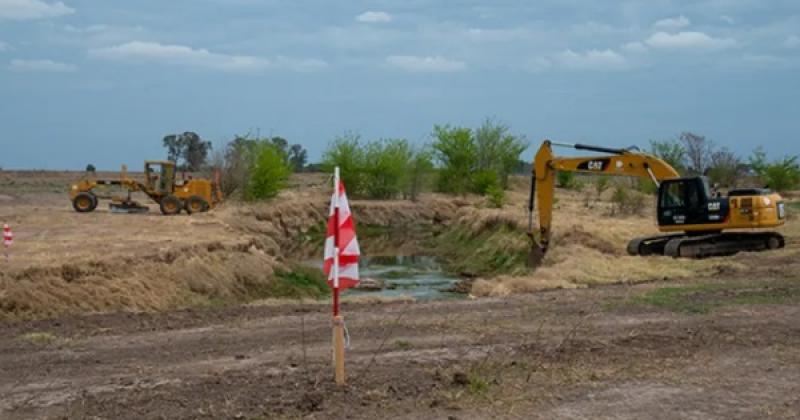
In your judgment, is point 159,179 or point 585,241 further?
point 159,179

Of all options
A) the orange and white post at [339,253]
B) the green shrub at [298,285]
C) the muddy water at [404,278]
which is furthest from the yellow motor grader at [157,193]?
the orange and white post at [339,253]

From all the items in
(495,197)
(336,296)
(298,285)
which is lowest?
(298,285)

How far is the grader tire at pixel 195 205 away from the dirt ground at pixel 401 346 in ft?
55.4

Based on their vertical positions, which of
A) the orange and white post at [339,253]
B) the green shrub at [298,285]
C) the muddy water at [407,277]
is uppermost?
the orange and white post at [339,253]

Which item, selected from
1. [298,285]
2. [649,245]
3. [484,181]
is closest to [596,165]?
[649,245]

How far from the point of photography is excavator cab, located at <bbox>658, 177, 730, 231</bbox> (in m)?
25.1

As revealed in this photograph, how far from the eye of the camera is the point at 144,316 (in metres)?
14.0

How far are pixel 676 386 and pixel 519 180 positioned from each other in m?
58.3

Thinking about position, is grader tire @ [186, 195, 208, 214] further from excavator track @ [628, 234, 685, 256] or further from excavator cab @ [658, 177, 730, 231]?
excavator cab @ [658, 177, 730, 231]

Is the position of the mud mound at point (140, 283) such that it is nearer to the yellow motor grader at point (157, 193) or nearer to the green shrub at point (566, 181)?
the yellow motor grader at point (157, 193)

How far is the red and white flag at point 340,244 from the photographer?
335 inches

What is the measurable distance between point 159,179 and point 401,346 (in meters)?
30.2

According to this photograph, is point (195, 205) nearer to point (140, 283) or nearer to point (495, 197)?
point (495, 197)

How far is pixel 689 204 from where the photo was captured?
25.4 metres
